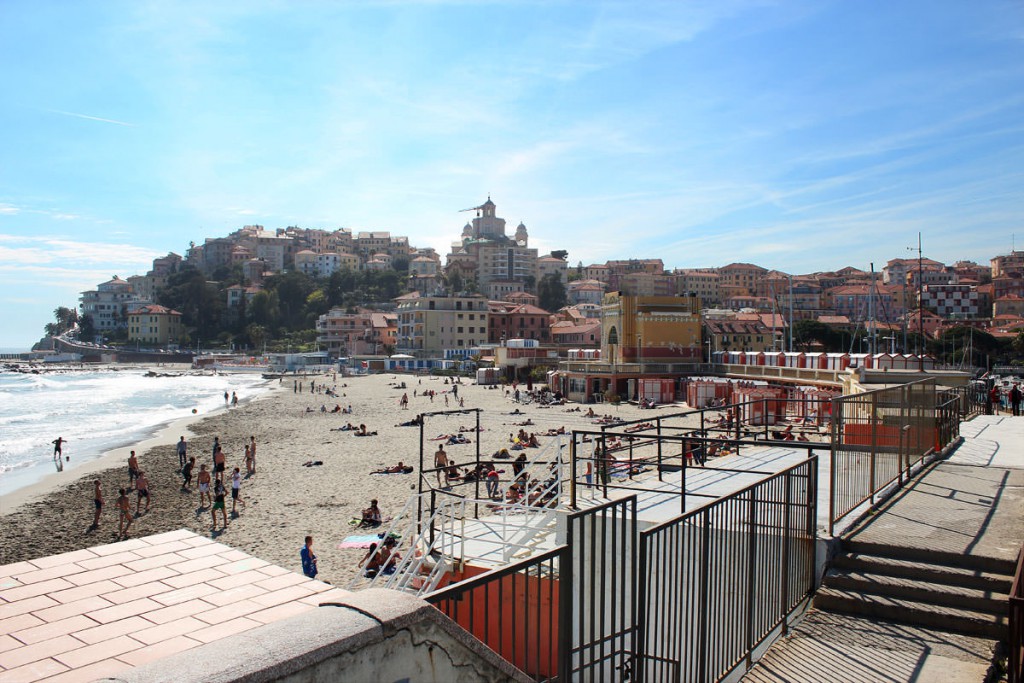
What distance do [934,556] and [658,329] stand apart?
43.7 metres

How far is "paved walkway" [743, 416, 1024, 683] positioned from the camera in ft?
15.0

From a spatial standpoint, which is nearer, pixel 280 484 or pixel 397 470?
pixel 280 484

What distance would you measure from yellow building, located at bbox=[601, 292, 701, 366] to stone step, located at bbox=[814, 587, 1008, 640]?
141 feet

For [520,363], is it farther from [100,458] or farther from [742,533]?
[742,533]

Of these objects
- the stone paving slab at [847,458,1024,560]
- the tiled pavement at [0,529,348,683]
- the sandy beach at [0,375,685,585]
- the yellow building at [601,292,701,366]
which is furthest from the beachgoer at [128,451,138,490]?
the yellow building at [601,292,701,366]

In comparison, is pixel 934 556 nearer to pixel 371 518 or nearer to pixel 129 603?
pixel 129 603

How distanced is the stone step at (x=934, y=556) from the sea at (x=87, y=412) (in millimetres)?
25806

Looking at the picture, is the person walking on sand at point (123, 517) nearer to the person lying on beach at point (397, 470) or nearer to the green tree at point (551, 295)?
the person lying on beach at point (397, 470)

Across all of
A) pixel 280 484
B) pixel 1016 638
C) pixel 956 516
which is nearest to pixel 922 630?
pixel 1016 638

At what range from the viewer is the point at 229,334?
131 meters

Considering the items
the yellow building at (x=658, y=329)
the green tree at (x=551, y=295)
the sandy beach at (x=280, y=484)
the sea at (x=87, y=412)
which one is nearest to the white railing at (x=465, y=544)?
the sandy beach at (x=280, y=484)

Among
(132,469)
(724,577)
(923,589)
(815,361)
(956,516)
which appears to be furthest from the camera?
(815,361)

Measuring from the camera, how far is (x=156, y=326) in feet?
445

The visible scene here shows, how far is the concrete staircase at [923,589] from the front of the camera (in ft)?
17.1
